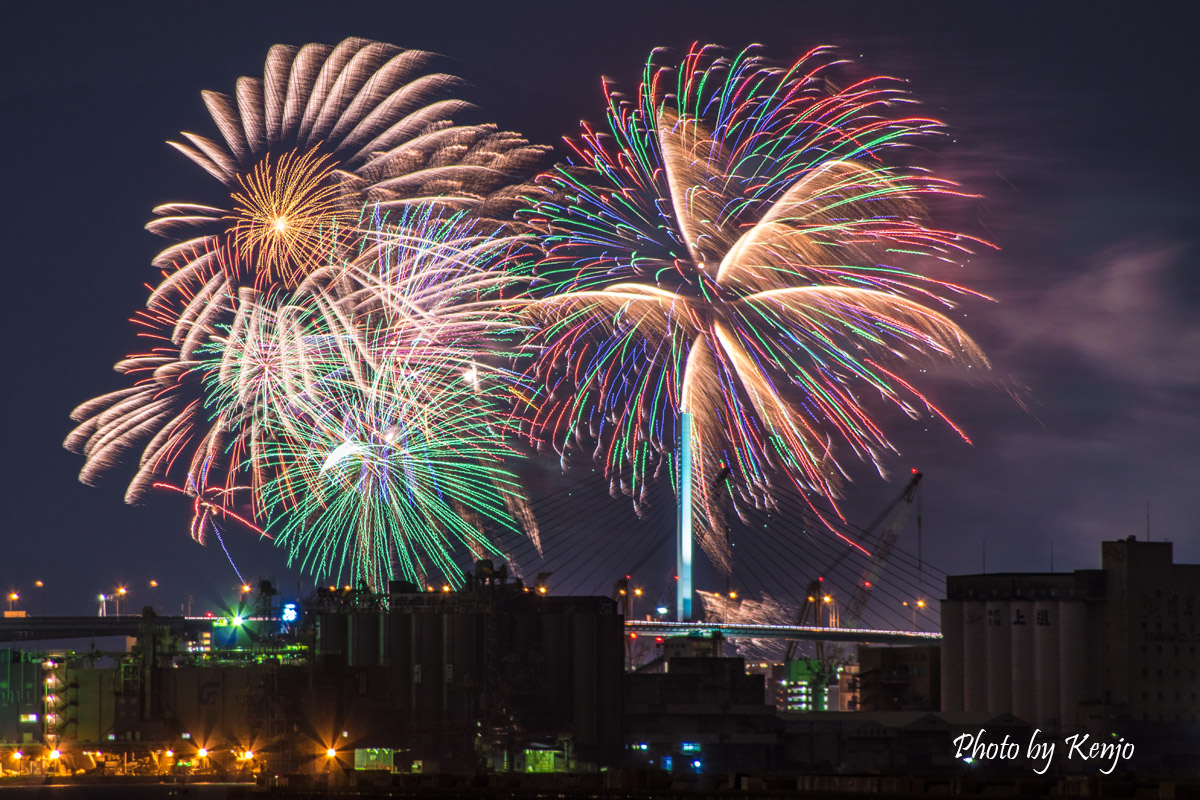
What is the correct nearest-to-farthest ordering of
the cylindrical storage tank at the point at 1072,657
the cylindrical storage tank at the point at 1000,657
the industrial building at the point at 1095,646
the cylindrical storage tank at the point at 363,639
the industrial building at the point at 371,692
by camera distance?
the industrial building at the point at 371,692
the cylindrical storage tank at the point at 363,639
the industrial building at the point at 1095,646
the cylindrical storage tank at the point at 1072,657
the cylindrical storage tank at the point at 1000,657

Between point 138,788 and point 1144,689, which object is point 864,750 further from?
point 138,788

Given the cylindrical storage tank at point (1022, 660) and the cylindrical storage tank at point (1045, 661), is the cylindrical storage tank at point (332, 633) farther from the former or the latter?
the cylindrical storage tank at point (1045, 661)

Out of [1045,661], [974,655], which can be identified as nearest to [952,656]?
[974,655]

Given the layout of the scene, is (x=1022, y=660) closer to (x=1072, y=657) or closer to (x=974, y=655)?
(x=1072, y=657)

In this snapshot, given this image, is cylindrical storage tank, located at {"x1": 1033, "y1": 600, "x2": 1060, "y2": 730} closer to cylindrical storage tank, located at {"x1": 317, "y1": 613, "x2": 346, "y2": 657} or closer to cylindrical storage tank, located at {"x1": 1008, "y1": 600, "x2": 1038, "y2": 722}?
cylindrical storage tank, located at {"x1": 1008, "y1": 600, "x2": 1038, "y2": 722}

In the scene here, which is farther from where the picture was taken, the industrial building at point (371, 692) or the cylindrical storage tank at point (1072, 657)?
the cylindrical storage tank at point (1072, 657)

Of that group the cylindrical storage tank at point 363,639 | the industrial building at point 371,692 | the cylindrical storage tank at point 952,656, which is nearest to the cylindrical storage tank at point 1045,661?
the cylindrical storage tank at point 952,656

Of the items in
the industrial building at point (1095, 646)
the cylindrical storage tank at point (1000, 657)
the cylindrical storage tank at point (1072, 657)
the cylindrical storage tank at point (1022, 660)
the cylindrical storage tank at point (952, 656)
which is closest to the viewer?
the industrial building at point (1095, 646)
